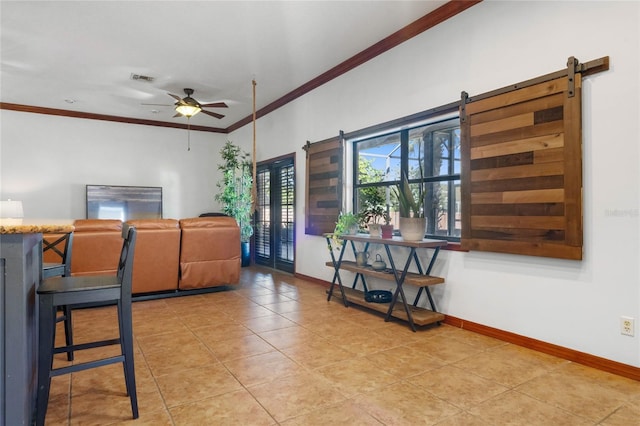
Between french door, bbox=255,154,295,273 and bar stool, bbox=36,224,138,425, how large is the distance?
4.08 metres

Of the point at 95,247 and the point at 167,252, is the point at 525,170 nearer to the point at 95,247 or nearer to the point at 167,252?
the point at 167,252

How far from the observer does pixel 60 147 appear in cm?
692

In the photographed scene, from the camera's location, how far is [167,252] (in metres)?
4.32

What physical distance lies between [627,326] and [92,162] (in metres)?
8.17

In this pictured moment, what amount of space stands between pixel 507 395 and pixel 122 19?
4.50 metres

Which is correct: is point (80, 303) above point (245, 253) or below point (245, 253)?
above

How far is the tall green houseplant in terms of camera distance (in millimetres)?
7207

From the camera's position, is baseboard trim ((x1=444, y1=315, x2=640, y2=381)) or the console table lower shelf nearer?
baseboard trim ((x1=444, y1=315, x2=640, y2=381))

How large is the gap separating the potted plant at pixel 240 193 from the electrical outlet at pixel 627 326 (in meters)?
5.75

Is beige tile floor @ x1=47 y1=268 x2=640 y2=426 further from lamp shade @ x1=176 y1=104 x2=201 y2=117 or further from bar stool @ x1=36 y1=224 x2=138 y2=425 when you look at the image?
lamp shade @ x1=176 y1=104 x2=201 y2=117

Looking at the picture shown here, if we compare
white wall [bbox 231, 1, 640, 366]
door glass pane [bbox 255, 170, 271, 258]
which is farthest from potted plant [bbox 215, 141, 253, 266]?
white wall [bbox 231, 1, 640, 366]

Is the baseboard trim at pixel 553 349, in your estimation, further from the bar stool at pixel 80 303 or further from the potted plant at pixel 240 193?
the potted plant at pixel 240 193

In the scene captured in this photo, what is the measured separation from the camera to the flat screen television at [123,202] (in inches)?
282

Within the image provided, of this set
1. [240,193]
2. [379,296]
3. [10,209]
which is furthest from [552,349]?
[240,193]
